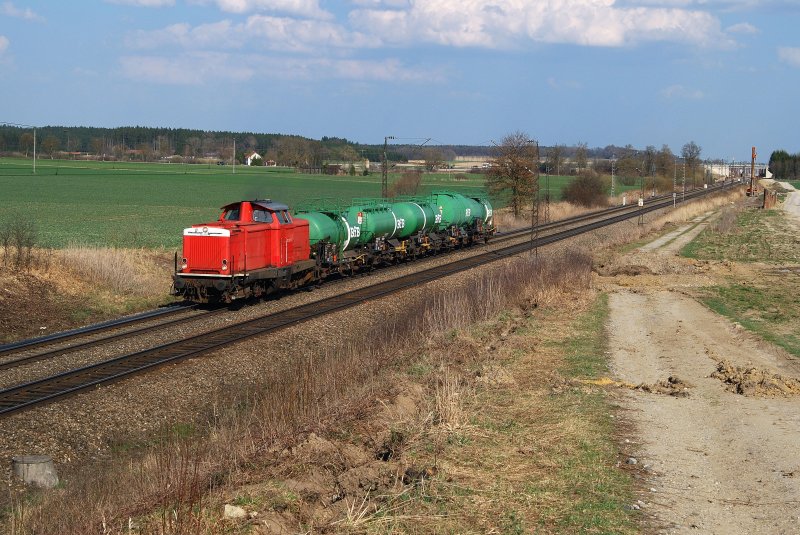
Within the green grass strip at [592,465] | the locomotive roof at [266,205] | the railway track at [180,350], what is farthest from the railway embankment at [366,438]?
the locomotive roof at [266,205]

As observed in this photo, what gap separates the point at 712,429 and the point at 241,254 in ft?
50.7

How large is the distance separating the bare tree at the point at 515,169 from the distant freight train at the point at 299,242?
23279mm

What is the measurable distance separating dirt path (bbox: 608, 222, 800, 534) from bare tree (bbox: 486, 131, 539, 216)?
4537cm

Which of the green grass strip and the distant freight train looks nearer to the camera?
the green grass strip

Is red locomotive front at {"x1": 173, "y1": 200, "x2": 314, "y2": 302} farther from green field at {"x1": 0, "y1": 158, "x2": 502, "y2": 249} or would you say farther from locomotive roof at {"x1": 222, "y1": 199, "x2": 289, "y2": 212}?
green field at {"x1": 0, "y1": 158, "x2": 502, "y2": 249}

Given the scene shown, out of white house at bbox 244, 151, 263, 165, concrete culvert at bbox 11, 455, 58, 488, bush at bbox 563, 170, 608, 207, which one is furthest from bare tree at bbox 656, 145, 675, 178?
concrete culvert at bbox 11, 455, 58, 488

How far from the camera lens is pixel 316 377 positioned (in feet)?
52.5

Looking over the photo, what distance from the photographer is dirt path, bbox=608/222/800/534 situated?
9.00 m

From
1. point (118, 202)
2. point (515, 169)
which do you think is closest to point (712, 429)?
point (515, 169)

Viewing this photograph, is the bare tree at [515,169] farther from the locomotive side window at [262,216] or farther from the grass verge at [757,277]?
the locomotive side window at [262,216]

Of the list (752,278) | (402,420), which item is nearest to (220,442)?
(402,420)

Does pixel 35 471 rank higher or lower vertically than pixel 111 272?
lower

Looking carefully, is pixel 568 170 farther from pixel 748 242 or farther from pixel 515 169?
pixel 748 242

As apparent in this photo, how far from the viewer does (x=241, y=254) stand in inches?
977
